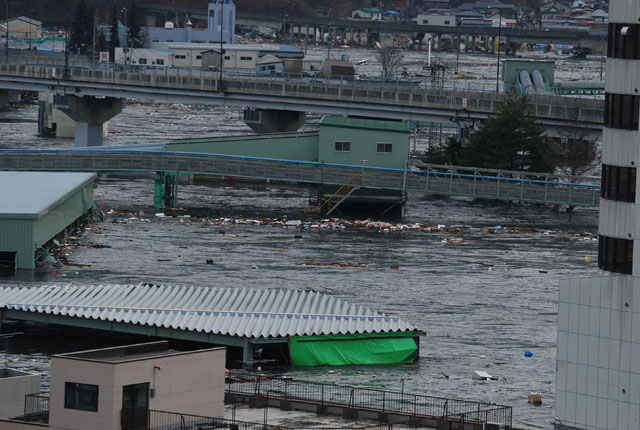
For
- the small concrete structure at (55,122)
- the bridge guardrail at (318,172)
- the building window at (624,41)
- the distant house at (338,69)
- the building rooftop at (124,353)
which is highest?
the distant house at (338,69)

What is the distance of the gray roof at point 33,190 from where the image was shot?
192 feet

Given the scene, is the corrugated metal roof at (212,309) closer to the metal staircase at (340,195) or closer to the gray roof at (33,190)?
the gray roof at (33,190)

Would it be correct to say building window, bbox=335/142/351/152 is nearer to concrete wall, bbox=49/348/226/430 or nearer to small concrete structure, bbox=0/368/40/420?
small concrete structure, bbox=0/368/40/420

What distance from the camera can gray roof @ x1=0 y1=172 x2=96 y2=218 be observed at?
192 ft

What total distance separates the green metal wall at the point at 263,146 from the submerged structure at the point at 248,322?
115ft

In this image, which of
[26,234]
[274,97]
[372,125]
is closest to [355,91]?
[274,97]

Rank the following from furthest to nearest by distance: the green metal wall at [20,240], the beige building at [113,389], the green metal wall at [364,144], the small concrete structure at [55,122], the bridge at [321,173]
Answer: the small concrete structure at [55,122] < the green metal wall at [364,144] < the bridge at [321,173] < the green metal wall at [20,240] < the beige building at [113,389]

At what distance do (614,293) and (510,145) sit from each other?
53.5 meters

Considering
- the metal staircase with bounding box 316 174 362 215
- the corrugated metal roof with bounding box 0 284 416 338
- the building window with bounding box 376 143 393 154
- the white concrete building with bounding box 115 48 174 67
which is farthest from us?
the white concrete building with bounding box 115 48 174 67

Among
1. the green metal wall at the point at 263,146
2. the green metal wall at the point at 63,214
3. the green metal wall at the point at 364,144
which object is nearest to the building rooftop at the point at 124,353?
the green metal wall at the point at 63,214

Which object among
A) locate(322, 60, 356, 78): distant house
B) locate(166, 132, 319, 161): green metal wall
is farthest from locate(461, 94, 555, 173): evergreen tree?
locate(322, 60, 356, 78): distant house

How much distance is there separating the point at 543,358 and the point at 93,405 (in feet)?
64.3

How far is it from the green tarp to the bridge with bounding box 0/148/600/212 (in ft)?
110

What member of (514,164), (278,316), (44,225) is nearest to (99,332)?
(278,316)
